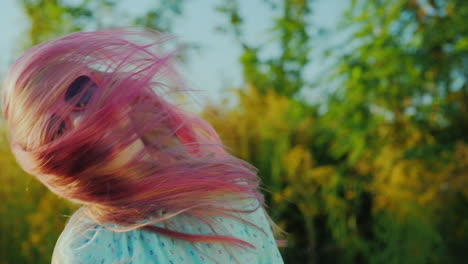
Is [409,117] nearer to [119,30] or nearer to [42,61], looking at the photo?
[119,30]

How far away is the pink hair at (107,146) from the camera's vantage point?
117 cm

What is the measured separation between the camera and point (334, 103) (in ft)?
13.3

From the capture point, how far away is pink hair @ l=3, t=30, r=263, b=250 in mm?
1174

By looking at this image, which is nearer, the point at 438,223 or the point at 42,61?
the point at 42,61

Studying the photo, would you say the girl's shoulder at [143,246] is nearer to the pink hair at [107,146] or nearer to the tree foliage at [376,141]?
the pink hair at [107,146]

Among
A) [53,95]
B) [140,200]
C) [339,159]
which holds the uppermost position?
[53,95]

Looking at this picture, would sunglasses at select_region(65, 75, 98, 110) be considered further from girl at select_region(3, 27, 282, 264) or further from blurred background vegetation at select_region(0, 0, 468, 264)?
blurred background vegetation at select_region(0, 0, 468, 264)

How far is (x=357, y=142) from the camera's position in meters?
3.93

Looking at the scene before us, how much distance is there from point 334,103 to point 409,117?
2.05ft

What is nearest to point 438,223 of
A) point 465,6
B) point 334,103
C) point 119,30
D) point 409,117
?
point 409,117

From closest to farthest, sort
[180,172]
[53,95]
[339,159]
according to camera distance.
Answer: [53,95] → [180,172] → [339,159]

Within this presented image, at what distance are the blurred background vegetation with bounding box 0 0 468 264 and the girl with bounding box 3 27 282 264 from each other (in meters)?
2.31

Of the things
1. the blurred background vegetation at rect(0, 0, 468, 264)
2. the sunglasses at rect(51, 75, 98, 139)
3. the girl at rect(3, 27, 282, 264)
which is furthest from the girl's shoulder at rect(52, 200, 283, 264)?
the blurred background vegetation at rect(0, 0, 468, 264)

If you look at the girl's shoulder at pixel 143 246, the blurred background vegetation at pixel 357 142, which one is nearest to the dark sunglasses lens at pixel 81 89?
the girl's shoulder at pixel 143 246
